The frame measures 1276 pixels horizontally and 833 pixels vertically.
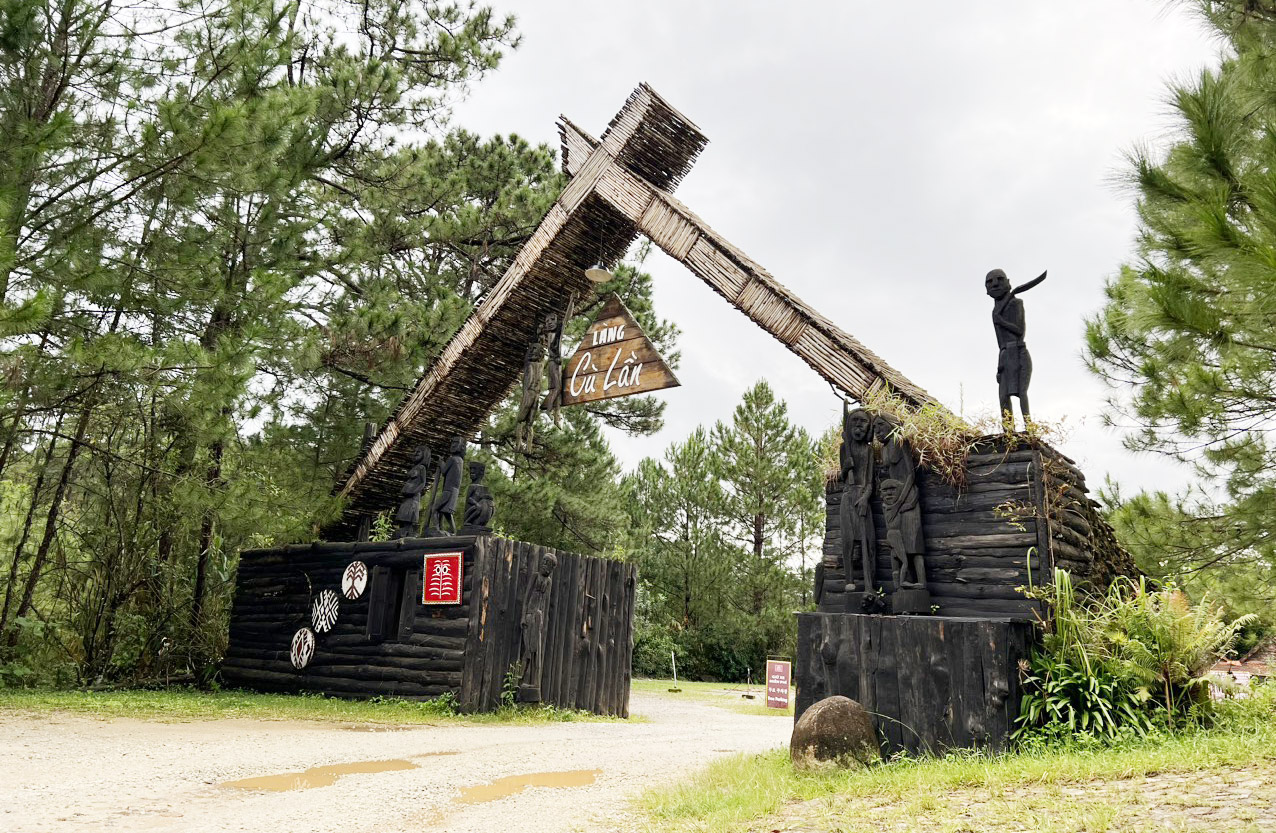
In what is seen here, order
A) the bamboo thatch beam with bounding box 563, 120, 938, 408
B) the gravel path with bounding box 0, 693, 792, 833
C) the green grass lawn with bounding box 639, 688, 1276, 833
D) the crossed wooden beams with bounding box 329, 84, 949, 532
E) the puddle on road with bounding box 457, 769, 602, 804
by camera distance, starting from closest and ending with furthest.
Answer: the green grass lawn with bounding box 639, 688, 1276, 833 → the gravel path with bounding box 0, 693, 792, 833 → the puddle on road with bounding box 457, 769, 602, 804 → the bamboo thatch beam with bounding box 563, 120, 938, 408 → the crossed wooden beams with bounding box 329, 84, 949, 532

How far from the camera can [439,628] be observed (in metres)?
10.7

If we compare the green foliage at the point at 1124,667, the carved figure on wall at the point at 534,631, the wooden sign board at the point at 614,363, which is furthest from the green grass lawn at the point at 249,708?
the green foliage at the point at 1124,667

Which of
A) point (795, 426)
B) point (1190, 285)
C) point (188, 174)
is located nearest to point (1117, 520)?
point (1190, 285)

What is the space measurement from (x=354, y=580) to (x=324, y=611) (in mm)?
779

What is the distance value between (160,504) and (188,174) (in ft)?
18.2

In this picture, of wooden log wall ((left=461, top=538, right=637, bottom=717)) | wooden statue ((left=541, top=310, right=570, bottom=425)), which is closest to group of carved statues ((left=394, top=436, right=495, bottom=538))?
wooden log wall ((left=461, top=538, right=637, bottom=717))

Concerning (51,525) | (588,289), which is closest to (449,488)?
(588,289)

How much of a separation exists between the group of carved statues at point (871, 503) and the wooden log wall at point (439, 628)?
15.8 ft

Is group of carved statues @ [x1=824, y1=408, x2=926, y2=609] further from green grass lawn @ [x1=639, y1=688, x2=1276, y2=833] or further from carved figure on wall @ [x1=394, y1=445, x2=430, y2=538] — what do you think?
carved figure on wall @ [x1=394, y1=445, x2=430, y2=538]

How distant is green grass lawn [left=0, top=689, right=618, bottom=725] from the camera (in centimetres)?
920

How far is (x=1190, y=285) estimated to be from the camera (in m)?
6.00

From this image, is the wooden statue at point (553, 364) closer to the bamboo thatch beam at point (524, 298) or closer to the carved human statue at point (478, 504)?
the bamboo thatch beam at point (524, 298)

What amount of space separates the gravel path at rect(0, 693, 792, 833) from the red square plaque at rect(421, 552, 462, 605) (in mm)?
1831

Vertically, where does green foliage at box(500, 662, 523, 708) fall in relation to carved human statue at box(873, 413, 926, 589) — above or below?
below
